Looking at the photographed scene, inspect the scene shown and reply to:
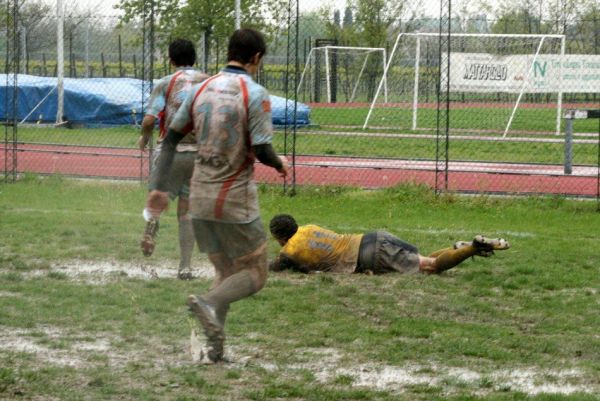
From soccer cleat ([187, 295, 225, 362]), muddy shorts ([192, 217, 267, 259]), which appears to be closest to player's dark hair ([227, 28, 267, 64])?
muddy shorts ([192, 217, 267, 259])

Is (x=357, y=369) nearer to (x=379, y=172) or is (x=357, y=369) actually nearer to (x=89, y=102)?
(x=379, y=172)

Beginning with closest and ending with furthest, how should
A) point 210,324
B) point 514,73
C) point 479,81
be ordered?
point 210,324, point 479,81, point 514,73

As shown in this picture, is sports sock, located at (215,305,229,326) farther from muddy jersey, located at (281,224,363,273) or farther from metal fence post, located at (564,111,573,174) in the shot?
metal fence post, located at (564,111,573,174)

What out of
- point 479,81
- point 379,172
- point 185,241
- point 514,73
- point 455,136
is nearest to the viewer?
point 185,241

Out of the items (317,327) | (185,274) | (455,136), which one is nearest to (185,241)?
(185,274)

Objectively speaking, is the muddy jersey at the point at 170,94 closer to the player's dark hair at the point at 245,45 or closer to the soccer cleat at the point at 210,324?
the player's dark hair at the point at 245,45

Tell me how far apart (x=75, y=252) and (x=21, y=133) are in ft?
47.6

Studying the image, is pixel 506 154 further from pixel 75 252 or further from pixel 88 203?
pixel 75 252

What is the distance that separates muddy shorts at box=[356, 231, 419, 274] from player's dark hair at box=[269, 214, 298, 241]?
25.2 inches

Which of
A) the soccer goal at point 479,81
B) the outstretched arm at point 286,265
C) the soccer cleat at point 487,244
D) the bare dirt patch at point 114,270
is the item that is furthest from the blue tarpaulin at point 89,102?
the soccer cleat at point 487,244

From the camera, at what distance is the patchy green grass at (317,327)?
20.7 feet

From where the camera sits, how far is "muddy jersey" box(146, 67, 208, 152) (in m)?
9.25

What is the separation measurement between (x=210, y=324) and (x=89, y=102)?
776 inches

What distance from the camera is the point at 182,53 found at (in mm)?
9414
